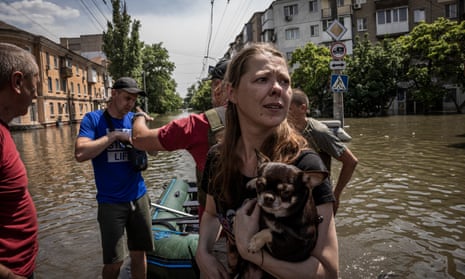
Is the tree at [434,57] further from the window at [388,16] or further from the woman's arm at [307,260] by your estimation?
the woman's arm at [307,260]

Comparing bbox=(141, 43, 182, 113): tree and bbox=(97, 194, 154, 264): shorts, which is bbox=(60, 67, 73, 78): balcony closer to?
bbox=(141, 43, 182, 113): tree

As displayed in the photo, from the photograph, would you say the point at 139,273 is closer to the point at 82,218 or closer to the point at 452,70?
the point at 82,218

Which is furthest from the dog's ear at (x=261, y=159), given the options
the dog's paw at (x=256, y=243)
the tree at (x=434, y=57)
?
the tree at (x=434, y=57)

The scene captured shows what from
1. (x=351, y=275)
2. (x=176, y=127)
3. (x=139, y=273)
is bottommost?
(x=351, y=275)

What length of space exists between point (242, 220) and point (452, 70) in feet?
113

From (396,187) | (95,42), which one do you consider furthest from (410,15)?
(95,42)

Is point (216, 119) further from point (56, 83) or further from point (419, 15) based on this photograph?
point (56, 83)

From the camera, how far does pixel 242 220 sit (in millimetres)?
1559

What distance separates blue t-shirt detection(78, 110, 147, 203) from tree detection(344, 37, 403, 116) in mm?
34427

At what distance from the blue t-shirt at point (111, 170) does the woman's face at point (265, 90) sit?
8.21 ft

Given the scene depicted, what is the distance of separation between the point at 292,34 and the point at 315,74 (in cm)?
1721

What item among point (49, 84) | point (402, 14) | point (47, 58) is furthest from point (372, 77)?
point (49, 84)

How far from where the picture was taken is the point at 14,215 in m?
2.19

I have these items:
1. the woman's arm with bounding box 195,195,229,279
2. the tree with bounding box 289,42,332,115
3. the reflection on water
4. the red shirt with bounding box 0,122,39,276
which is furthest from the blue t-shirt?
the tree with bounding box 289,42,332,115
